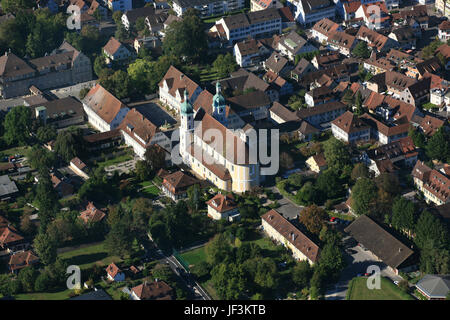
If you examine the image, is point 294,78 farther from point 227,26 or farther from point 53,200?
point 53,200

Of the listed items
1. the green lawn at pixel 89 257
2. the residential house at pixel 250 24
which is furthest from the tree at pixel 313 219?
the residential house at pixel 250 24

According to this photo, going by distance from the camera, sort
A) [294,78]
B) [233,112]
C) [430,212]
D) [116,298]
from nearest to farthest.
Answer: [116,298], [430,212], [233,112], [294,78]

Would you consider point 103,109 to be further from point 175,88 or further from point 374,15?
point 374,15

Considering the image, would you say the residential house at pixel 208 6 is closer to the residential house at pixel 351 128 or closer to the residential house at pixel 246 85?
the residential house at pixel 246 85

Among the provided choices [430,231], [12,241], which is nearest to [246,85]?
[430,231]

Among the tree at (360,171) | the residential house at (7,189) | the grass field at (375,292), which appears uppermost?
the tree at (360,171)

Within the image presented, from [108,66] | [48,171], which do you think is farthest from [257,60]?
[48,171]
